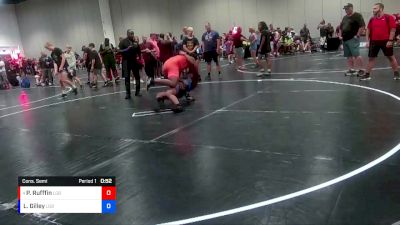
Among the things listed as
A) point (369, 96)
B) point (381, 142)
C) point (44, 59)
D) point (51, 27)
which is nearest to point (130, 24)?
point (51, 27)

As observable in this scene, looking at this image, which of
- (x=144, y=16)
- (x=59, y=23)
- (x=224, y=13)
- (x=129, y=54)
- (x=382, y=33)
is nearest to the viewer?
(x=382, y=33)

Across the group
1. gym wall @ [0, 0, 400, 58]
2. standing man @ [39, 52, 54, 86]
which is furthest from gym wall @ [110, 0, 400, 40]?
standing man @ [39, 52, 54, 86]

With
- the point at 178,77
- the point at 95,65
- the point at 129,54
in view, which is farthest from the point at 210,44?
the point at 178,77

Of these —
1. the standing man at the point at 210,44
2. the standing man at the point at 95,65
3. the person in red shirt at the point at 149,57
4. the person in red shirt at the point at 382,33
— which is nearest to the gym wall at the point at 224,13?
the standing man at the point at 210,44

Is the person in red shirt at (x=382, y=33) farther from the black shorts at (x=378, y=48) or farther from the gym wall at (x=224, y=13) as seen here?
the gym wall at (x=224, y=13)

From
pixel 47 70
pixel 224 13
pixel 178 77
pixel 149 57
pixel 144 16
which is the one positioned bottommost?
pixel 47 70

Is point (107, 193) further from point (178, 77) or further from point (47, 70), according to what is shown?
point (47, 70)

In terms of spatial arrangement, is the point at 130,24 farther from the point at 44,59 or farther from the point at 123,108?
the point at 123,108

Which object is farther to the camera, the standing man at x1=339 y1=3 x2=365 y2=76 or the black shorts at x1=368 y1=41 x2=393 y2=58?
the standing man at x1=339 y1=3 x2=365 y2=76

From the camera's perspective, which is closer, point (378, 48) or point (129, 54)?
point (378, 48)
